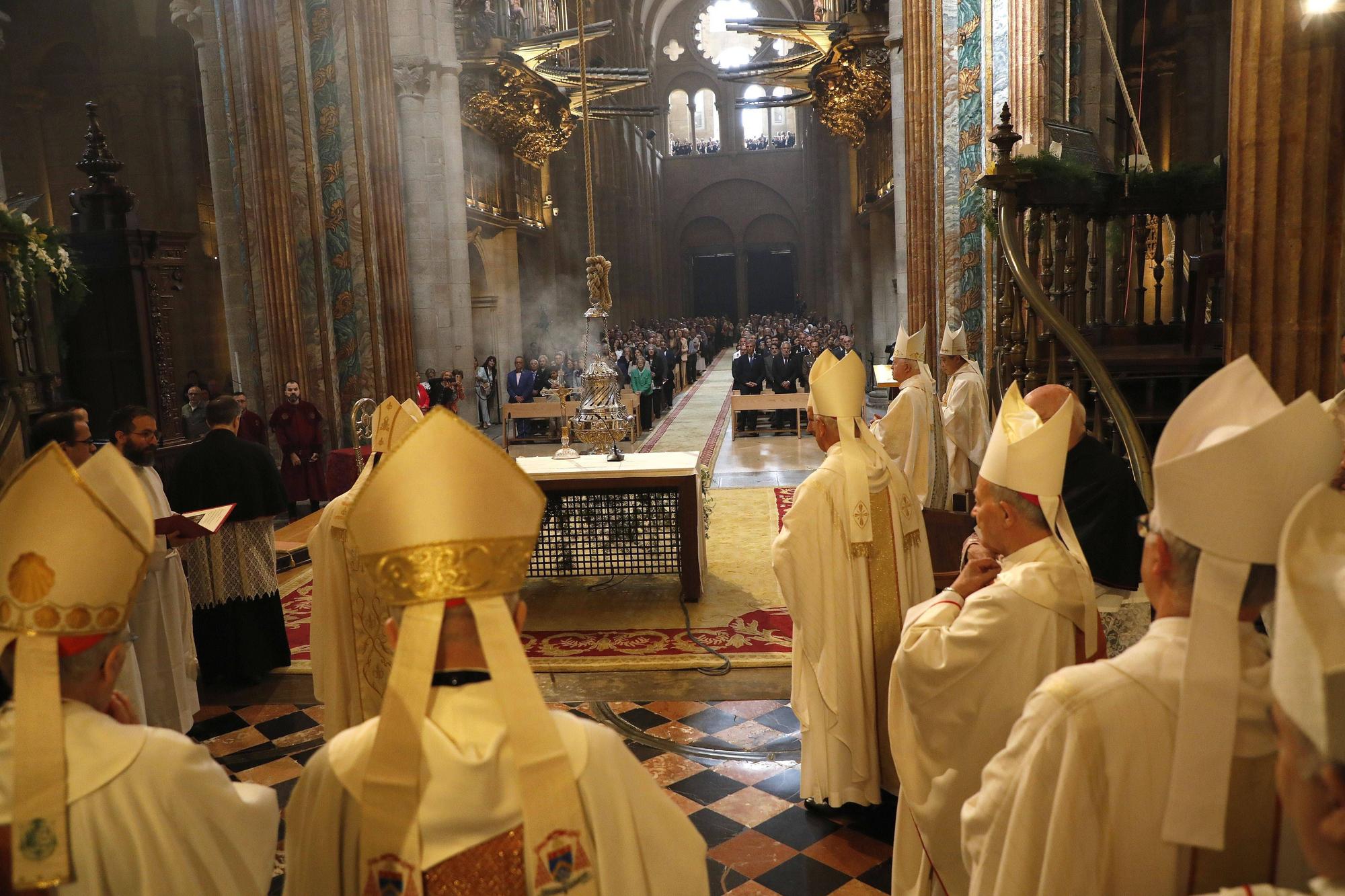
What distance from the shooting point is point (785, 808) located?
408 cm

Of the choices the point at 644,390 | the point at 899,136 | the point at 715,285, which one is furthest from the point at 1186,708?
the point at 715,285

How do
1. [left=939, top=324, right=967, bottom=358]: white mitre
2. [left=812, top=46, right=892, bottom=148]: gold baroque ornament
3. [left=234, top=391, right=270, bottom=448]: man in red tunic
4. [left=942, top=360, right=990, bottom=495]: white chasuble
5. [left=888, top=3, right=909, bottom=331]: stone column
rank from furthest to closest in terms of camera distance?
1. [left=812, top=46, right=892, bottom=148]: gold baroque ornament
2. [left=888, top=3, right=909, bottom=331]: stone column
3. [left=234, top=391, right=270, bottom=448]: man in red tunic
4. [left=939, top=324, right=967, bottom=358]: white mitre
5. [left=942, top=360, right=990, bottom=495]: white chasuble

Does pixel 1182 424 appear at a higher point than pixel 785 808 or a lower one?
higher

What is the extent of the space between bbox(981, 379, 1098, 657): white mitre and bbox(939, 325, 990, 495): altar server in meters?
5.37

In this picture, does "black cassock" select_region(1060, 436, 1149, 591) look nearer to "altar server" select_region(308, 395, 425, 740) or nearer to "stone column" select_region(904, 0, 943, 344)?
"altar server" select_region(308, 395, 425, 740)

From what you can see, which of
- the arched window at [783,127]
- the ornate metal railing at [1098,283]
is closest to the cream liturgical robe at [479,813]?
the ornate metal railing at [1098,283]

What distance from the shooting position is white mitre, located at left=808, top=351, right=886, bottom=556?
3.86 meters

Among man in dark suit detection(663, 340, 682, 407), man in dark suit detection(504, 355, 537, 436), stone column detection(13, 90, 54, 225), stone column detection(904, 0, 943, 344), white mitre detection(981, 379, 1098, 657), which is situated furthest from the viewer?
man in dark suit detection(663, 340, 682, 407)

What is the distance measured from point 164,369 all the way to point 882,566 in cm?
880

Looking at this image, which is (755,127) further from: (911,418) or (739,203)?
(911,418)

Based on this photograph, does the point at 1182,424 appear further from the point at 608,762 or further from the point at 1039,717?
the point at 608,762

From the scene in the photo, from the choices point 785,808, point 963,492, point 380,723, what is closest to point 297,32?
point 963,492

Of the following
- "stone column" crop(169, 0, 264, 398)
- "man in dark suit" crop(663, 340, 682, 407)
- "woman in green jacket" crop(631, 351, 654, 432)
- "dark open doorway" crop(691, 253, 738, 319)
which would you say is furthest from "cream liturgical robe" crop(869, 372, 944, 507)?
"dark open doorway" crop(691, 253, 738, 319)

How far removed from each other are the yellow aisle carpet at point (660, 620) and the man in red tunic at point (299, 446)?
14.1 feet
